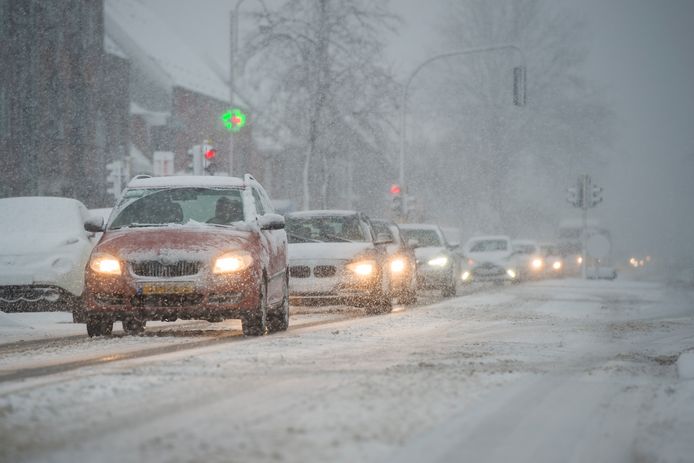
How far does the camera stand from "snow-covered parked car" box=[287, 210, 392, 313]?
17.8m

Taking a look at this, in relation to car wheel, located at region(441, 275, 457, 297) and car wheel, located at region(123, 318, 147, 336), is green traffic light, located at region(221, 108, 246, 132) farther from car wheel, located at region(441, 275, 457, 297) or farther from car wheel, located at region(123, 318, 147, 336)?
car wheel, located at region(123, 318, 147, 336)

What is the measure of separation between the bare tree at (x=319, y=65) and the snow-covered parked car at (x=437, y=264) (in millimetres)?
11143

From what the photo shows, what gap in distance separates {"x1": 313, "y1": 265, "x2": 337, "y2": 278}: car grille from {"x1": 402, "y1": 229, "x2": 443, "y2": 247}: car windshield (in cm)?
1012

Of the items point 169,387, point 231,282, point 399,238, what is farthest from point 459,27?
point 169,387

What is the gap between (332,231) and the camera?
19578mm

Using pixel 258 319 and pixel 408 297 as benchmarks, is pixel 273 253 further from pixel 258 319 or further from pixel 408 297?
pixel 408 297

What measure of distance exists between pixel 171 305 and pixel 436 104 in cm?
5058

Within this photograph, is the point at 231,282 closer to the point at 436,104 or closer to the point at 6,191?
the point at 6,191

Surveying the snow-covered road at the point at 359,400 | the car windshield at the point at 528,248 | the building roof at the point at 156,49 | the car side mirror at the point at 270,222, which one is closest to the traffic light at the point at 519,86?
the car windshield at the point at 528,248

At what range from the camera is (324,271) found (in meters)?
17.9

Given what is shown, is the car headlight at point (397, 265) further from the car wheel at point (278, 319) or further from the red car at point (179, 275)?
the red car at point (179, 275)

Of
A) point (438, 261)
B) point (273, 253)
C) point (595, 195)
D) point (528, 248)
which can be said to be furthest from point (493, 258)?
point (273, 253)

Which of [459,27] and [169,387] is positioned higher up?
[459,27]

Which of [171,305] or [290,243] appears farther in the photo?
[290,243]
